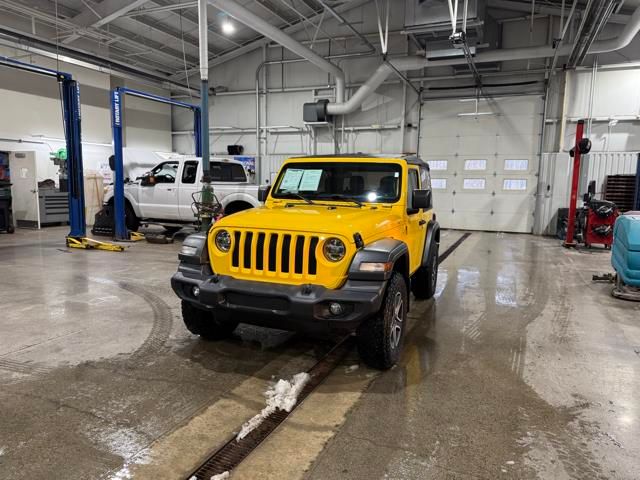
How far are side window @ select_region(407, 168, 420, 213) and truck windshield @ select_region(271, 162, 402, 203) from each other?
150mm

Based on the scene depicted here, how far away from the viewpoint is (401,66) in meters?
12.6

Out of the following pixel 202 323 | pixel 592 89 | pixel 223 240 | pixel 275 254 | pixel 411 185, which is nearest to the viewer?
pixel 275 254

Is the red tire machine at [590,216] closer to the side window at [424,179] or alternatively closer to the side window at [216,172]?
the side window at [424,179]

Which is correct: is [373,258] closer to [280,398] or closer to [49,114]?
[280,398]

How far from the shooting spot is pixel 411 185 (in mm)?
4289

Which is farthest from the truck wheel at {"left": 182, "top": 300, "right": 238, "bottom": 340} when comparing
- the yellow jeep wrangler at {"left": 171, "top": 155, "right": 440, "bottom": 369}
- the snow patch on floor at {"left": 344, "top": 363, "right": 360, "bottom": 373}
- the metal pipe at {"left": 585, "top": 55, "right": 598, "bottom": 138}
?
the metal pipe at {"left": 585, "top": 55, "right": 598, "bottom": 138}

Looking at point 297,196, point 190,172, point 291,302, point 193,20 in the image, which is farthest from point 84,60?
point 291,302

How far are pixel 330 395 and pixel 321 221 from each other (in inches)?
48.2

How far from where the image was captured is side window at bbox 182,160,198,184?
9.84 metres

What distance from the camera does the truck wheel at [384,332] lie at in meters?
3.15

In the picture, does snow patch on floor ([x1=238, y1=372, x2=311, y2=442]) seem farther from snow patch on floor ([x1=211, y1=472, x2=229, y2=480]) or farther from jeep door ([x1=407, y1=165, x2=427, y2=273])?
jeep door ([x1=407, y1=165, x2=427, y2=273])

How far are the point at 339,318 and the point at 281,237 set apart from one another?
0.71 meters

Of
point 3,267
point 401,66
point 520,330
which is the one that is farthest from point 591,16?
point 3,267

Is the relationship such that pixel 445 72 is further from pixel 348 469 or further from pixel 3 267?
pixel 348 469
